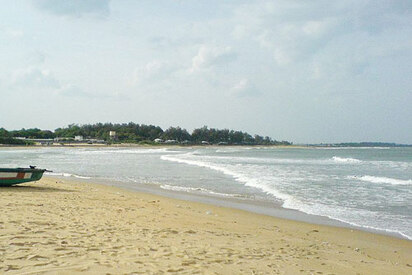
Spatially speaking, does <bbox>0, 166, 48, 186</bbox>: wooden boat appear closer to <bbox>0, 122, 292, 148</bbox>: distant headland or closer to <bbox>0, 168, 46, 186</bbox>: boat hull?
<bbox>0, 168, 46, 186</bbox>: boat hull

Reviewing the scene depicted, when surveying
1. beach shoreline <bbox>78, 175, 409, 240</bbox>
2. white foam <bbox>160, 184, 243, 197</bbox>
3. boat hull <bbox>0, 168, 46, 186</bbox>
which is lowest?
beach shoreline <bbox>78, 175, 409, 240</bbox>

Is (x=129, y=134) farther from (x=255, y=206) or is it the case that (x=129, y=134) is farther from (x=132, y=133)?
(x=255, y=206)

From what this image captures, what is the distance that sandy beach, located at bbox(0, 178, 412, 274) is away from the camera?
4.72 metres

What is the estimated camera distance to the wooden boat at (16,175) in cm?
1284

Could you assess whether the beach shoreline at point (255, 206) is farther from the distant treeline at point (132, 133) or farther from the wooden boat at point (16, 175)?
the distant treeline at point (132, 133)

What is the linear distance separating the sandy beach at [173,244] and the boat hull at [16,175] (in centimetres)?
342

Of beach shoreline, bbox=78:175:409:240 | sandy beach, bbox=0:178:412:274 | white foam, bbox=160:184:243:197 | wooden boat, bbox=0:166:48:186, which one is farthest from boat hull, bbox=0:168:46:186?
white foam, bbox=160:184:243:197

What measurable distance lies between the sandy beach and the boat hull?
342 cm

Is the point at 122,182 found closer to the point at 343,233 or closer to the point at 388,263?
the point at 343,233

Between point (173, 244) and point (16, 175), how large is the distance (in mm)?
9385

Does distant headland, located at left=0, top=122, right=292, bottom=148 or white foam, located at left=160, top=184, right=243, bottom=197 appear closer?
white foam, located at left=160, top=184, right=243, bottom=197

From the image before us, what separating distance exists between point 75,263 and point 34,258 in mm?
526

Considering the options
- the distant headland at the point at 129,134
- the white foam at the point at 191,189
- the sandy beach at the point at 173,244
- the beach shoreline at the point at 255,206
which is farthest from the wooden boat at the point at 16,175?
the distant headland at the point at 129,134

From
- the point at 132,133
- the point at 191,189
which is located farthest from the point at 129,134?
the point at 191,189
